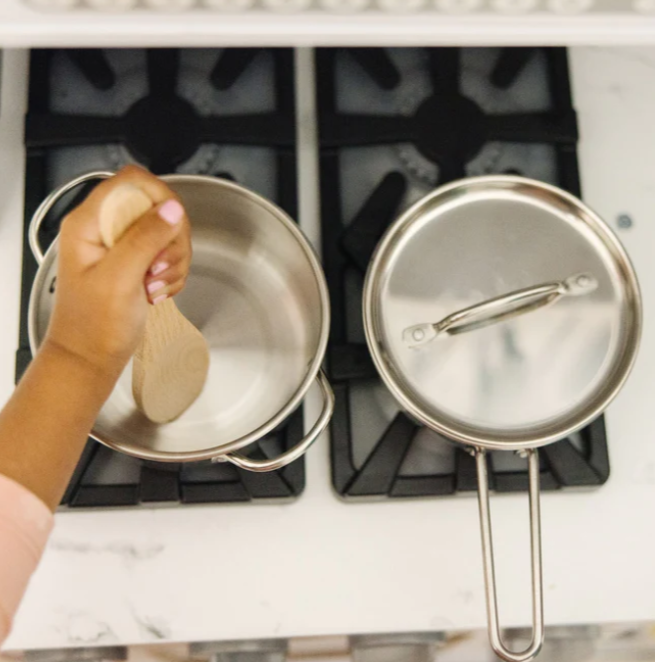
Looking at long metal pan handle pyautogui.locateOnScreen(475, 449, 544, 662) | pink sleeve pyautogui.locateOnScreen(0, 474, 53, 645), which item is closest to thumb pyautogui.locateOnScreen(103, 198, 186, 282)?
pink sleeve pyautogui.locateOnScreen(0, 474, 53, 645)

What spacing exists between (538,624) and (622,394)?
0.66 ft

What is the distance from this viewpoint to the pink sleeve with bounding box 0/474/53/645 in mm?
328

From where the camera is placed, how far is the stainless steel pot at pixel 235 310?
0.47m

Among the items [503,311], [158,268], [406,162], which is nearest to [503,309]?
[503,311]

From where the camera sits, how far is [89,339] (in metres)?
0.35

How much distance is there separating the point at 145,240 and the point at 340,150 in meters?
0.26

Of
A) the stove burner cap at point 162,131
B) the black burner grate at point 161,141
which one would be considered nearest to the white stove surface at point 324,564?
the black burner grate at point 161,141

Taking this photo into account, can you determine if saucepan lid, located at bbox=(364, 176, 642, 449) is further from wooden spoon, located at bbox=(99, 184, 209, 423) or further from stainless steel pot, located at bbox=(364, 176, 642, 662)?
wooden spoon, located at bbox=(99, 184, 209, 423)

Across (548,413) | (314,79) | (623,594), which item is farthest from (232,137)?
(623,594)

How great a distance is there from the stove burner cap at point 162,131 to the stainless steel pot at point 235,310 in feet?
0.15

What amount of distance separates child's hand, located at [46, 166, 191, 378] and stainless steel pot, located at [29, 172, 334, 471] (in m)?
0.11

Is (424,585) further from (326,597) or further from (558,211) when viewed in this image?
(558,211)

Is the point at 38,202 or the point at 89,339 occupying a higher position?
the point at 38,202

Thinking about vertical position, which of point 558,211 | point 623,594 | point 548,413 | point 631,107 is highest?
point 631,107
